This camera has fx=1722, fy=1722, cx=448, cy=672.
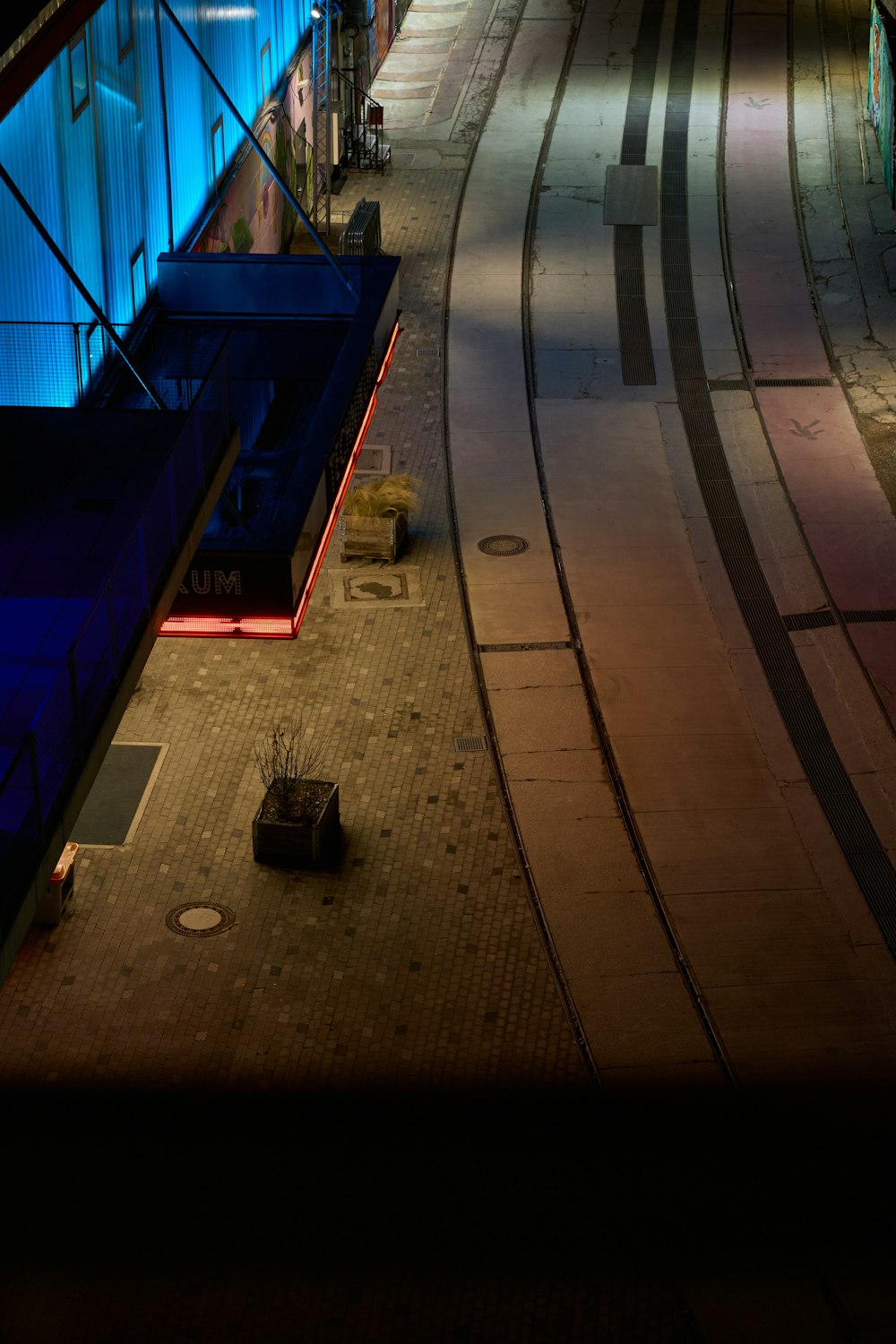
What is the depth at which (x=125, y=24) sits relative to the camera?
19812mm

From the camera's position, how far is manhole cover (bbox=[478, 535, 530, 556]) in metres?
24.9

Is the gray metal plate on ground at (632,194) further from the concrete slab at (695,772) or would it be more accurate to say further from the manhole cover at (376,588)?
the concrete slab at (695,772)

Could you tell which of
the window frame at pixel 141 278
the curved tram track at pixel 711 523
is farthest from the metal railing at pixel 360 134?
the window frame at pixel 141 278

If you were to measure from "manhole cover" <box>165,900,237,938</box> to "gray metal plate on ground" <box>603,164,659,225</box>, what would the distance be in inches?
858

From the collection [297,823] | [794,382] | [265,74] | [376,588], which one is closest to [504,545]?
[376,588]

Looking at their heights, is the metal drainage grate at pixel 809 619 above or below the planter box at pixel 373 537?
below

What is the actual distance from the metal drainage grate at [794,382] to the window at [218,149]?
9867 millimetres

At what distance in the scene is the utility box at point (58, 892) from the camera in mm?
17375

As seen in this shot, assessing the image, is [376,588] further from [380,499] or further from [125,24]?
[125,24]

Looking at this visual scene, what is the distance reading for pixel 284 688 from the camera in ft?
70.9

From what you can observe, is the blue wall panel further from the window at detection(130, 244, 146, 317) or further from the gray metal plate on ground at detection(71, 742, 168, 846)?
the gray metal plate on ground at detection(71, 742, 168, 846)

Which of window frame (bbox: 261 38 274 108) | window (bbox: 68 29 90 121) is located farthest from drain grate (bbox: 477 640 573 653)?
window frame (bbox: 261 38 274 108)

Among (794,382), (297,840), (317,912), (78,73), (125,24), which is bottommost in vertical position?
(317,912)

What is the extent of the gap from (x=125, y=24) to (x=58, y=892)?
9.96m
